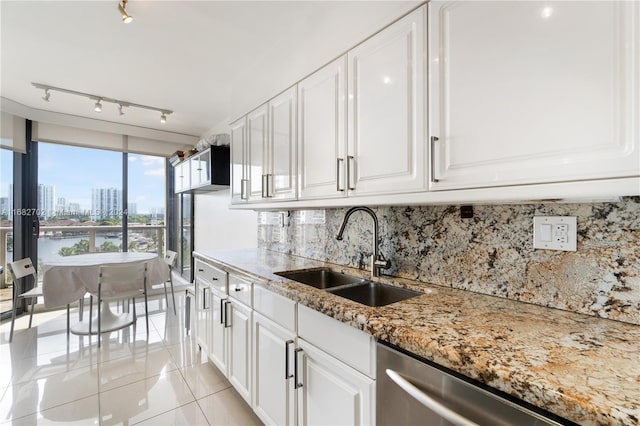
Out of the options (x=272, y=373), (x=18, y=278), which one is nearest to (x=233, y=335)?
(x=272, y=373)

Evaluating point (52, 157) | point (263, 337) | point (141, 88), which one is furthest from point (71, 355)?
point (52, 157)

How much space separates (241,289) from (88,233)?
3.80m

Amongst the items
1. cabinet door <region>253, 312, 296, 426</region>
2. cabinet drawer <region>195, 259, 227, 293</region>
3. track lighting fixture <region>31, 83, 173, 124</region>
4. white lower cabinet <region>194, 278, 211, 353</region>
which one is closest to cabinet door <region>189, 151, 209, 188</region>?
track lighting fixture <region>31, 83, 173, 124</region>

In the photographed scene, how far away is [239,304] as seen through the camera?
1855 millimetres

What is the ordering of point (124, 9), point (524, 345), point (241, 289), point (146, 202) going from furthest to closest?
point (146, 202) → point (241, 289) → point (124, 9) → point (524, 345)

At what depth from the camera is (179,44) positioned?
2.18 metres

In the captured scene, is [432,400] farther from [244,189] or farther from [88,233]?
[88,233]

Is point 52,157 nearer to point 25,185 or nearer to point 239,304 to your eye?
point 25,185

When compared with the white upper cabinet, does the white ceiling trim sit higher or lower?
higher

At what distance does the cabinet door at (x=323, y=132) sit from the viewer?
4.98ft

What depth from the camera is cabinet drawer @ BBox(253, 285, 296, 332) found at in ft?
4.53

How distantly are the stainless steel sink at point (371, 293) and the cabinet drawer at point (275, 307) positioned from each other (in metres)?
0.23

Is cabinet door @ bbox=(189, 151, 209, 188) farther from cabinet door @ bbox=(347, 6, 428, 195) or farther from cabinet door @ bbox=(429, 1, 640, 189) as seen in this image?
cabinet door @ bbox=(429, 1, 640, 189)

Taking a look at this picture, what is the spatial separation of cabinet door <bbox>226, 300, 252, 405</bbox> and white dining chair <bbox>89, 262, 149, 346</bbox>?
1591 mm
